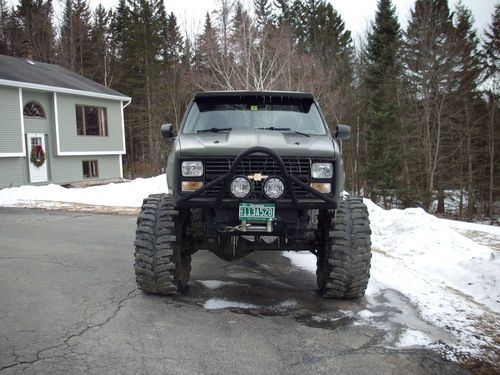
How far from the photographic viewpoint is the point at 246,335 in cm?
384

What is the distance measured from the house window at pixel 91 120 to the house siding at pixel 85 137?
0.25 m

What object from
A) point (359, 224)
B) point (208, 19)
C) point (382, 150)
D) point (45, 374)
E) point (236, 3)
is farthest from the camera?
point (382, 150)

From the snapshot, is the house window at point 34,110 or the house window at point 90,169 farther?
the house window at point 90,169

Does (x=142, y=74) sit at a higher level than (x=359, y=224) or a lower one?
higher

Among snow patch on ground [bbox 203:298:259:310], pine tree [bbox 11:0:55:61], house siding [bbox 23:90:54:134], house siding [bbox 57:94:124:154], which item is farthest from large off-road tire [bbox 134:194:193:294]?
pine tree [bbox 11:0:55:61]

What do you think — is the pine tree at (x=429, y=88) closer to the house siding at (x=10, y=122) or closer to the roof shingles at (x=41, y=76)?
the roof shingles at (x=41, y=76)

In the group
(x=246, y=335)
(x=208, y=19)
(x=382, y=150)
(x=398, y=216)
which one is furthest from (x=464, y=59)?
(x=246, y=335)

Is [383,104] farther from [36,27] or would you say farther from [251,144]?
[36,27]

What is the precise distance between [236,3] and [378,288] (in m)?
22.3

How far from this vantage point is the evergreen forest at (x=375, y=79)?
77.5 ft

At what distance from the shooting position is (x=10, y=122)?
20.1 metres

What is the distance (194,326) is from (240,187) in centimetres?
135

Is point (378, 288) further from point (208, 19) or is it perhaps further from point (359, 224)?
point (208, 19)

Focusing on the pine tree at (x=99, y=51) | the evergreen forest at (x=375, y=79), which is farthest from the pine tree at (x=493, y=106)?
the pine tree at (x=99, y=51)
